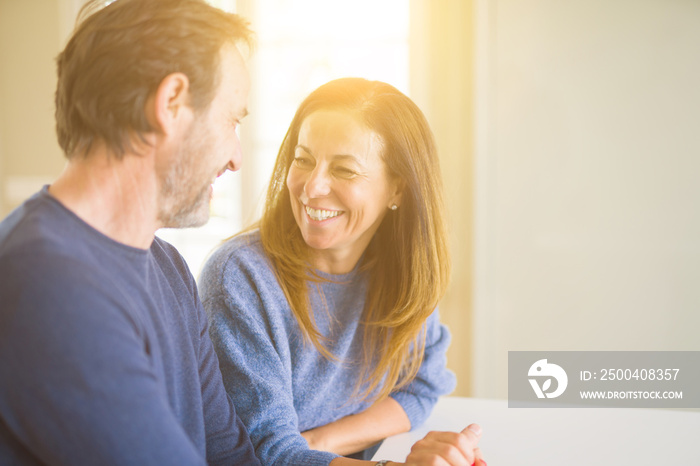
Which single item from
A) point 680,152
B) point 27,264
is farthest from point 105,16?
point 680,152

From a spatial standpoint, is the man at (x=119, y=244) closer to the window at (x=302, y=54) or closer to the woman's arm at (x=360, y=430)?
the woman's arm at (x=360, y=430)

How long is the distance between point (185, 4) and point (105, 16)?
4.2 inches

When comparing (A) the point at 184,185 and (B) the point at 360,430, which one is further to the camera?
(B) the point at 360,430

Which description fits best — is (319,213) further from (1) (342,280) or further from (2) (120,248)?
(2) (120,248)

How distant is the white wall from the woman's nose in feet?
4.63

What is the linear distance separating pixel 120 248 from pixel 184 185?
0.40 ft

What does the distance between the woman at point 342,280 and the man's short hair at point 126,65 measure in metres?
0.49

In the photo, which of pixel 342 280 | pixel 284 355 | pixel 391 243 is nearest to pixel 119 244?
pixel 284 355

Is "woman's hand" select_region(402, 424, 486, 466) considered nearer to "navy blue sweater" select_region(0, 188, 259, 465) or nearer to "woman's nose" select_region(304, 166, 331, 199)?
"navy blue sweater" select_region(0, 188, 259, 465)

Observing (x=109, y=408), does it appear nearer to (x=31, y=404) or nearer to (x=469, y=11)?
(x=31, y=404)

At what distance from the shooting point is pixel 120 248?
78 cm

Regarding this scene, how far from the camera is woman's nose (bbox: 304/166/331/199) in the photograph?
1.27 meters

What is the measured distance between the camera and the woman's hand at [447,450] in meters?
0.98

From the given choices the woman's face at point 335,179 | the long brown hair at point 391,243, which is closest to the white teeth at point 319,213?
the woman's face at point 335,179
